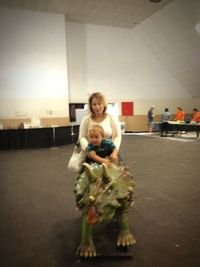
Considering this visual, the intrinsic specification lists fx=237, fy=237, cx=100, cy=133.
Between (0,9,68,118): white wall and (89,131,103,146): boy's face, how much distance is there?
903 cm

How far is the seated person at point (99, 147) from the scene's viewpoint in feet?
6.63

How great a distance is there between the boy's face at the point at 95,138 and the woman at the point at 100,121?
138 mm

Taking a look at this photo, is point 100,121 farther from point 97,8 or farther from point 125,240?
point 97,8

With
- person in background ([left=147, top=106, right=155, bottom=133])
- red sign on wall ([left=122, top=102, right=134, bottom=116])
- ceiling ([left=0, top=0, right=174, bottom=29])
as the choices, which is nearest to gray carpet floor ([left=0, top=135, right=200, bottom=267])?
ceiling ([left=0, top=0, right=174, bottom=29])

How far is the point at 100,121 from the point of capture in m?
2.26

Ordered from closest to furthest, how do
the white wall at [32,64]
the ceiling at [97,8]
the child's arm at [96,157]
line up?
the child's arm at [96,157], the ceiling at [97,8], the white wall at [32,64]

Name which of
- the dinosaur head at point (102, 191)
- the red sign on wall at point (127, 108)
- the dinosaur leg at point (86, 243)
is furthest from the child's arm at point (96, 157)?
the red sign on wall at point (127, 108)

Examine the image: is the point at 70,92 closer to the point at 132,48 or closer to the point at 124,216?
the point at 132,48

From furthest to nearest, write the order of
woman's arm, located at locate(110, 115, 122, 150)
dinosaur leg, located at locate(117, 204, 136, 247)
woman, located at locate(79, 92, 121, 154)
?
woman's arm, located at locate(110, 115, 122, 150)
woman, located at locate(79, 92, 121, 154)
dinosaur leg, located at locate(117, 204, 136, 247)

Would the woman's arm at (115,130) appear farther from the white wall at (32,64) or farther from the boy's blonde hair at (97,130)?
the white wall at (32,64)

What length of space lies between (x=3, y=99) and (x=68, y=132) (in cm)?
336

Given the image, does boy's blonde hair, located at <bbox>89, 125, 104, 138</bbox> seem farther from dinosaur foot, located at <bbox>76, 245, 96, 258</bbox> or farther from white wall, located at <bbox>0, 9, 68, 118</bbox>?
white wall, located at <bbox>0, 9, 68, 118</bbox>

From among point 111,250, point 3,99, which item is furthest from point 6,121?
point 111,250

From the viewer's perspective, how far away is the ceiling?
9617 millimetres
